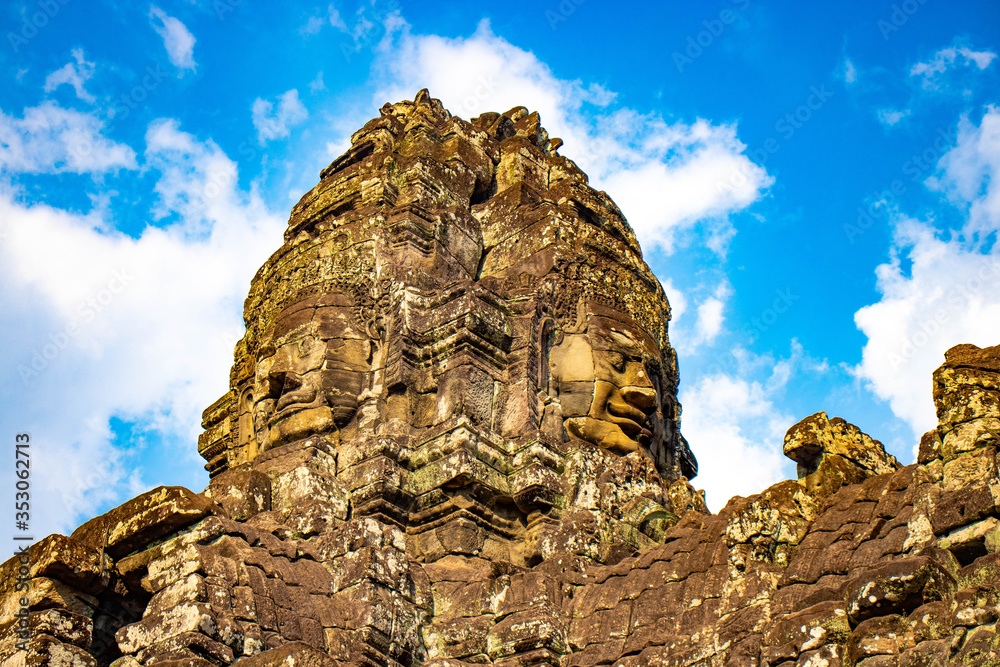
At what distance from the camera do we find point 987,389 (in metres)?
8.15

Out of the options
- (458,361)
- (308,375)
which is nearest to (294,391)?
(308,375)

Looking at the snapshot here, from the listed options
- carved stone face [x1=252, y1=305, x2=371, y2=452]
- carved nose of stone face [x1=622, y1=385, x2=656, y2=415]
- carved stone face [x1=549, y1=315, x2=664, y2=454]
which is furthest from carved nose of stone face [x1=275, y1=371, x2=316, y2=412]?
carved nose of stone face [x1=622, y1=385, x2=656, y2=415]

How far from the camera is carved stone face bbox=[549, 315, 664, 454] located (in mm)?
13945

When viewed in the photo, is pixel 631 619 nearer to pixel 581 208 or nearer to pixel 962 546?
pixel 962 546

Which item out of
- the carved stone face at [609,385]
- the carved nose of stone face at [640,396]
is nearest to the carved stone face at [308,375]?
the carved stone face at [609,385]

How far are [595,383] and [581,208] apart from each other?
11.0ft

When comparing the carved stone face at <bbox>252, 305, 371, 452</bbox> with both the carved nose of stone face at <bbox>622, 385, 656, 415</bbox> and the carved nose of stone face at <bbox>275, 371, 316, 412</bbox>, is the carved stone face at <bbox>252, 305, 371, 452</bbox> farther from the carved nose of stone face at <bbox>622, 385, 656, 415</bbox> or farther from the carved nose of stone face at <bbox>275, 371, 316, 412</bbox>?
the carved nose of stone face at <bbox>622, 385, 656, 415</bbox>

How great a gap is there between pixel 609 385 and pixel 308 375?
3.62 meters

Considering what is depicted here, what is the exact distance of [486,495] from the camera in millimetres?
12703

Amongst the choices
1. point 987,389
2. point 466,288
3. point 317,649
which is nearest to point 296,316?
point 466,288

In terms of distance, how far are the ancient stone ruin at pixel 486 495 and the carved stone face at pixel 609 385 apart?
0.03 metres

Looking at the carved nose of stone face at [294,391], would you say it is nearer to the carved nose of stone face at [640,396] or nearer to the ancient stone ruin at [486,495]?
the ancient stone ruin at [486,495]

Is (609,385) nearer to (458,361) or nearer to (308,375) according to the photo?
(458,361)

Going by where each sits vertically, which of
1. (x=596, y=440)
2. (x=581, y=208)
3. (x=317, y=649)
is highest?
(x=581, y=208)
